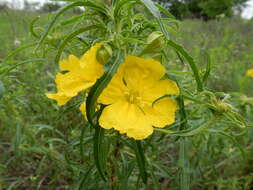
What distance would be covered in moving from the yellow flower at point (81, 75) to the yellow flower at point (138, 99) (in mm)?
71

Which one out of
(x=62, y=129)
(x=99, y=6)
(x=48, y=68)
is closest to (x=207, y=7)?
(x=48, y=68)

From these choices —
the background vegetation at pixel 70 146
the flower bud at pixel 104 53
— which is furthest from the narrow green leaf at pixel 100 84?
the background vegetation at pixel 70 146

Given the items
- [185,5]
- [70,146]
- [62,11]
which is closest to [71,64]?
[62,11]

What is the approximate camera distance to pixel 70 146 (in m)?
1.33

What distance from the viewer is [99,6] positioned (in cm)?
91

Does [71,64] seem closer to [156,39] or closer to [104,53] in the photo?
[104,53]

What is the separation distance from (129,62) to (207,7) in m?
16.2

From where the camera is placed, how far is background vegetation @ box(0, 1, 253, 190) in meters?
1.39

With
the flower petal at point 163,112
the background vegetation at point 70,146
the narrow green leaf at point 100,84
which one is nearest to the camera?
the narrow green leaf at point 100,84

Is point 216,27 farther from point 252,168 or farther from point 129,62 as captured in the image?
point 129,62

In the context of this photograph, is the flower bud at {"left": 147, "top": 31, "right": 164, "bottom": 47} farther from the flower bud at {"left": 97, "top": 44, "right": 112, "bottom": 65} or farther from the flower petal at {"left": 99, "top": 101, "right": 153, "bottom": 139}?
the flower petal at {"left": 99, "top": 101, "right": 153, "bottom": 139}

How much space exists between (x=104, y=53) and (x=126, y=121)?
0.84 feet

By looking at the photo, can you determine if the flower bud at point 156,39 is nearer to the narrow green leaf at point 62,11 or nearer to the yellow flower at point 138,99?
the yellow flower at point 138,99

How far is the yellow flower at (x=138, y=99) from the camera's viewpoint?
0.92m
